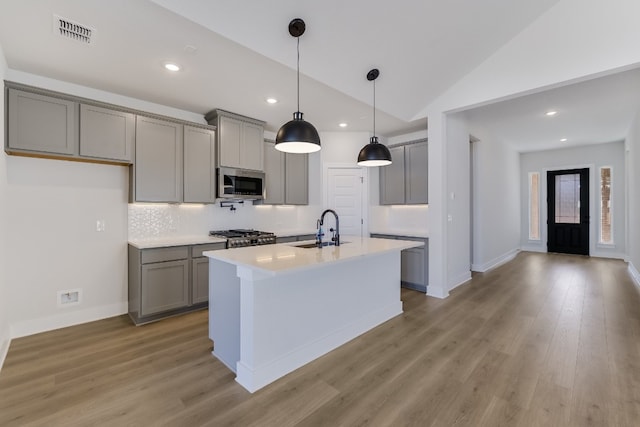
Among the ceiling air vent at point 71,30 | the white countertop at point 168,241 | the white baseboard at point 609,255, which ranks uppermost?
the ceiling air vent at point 71,30

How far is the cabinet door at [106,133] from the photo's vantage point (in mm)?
3084

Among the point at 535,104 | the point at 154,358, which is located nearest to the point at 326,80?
the point at 154,358

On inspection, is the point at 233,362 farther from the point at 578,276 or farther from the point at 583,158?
the point at 583,158

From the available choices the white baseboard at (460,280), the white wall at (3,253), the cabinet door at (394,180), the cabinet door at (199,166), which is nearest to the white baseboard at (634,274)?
the white baseboard at (460,280)

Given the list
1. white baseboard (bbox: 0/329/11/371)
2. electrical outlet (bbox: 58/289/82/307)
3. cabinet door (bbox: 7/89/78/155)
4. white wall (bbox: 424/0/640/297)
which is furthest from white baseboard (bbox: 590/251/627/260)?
white baseboard (bbox: 0/329/11/371)

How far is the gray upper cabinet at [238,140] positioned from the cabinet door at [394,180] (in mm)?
2294

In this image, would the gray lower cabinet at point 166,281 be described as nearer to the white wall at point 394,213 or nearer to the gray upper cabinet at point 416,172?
the white wall at point 394,213

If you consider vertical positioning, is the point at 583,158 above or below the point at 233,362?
above

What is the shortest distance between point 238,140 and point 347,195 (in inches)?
85.4

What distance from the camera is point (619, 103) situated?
4602mm

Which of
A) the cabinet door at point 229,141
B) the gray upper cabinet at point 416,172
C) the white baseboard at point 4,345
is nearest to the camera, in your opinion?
the white baseboard at point 4,345

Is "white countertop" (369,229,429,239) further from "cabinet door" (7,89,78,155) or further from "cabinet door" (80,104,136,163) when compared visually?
"cabinet door" (7,89,78,155)

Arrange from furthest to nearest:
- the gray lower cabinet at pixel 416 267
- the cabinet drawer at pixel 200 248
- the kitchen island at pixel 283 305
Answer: the gray lower cabinet at pixel 416 267, the cabinet drawer at pixel 200 248, the kitchen island at pixel 283 305

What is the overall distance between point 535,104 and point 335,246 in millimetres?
4189
